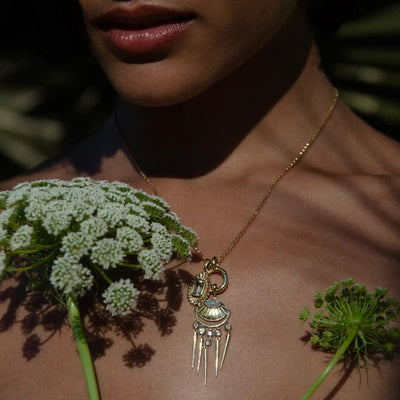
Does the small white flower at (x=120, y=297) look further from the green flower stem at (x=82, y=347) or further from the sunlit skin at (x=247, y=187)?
the sunlit skin at (x=247, y=187)

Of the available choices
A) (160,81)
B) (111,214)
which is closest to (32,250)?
(111,214)

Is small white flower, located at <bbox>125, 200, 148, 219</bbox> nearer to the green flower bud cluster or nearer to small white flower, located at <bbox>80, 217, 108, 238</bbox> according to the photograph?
small white flower, located at <bbox>80, 217, 108, 238</bbox>

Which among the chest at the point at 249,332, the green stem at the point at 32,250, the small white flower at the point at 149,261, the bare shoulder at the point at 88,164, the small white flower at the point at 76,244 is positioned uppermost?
the small white flower at the point at 76,244

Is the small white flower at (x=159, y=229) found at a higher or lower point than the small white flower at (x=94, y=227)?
lower

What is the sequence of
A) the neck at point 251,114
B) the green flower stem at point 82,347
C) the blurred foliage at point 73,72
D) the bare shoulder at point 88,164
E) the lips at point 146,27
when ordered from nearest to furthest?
1. the green flower stem at point 82,347
2. the lips at point 146,27
3. the neck at point 251,114
4. the bare shoulder at point 88,164
5. the blurred foliage at point 73,72

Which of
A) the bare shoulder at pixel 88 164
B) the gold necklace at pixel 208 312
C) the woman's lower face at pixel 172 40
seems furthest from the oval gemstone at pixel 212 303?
the bare shoulder at pixel 88 164

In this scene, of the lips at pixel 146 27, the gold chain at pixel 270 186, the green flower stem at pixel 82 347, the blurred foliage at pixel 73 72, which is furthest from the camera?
the blurred foliage at pixel 73 72

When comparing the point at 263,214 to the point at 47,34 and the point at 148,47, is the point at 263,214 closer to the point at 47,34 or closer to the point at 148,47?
the point at 148,47

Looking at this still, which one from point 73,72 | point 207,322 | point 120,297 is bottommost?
point 73,72

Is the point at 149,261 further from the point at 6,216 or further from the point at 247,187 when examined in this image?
the point at 247,187
